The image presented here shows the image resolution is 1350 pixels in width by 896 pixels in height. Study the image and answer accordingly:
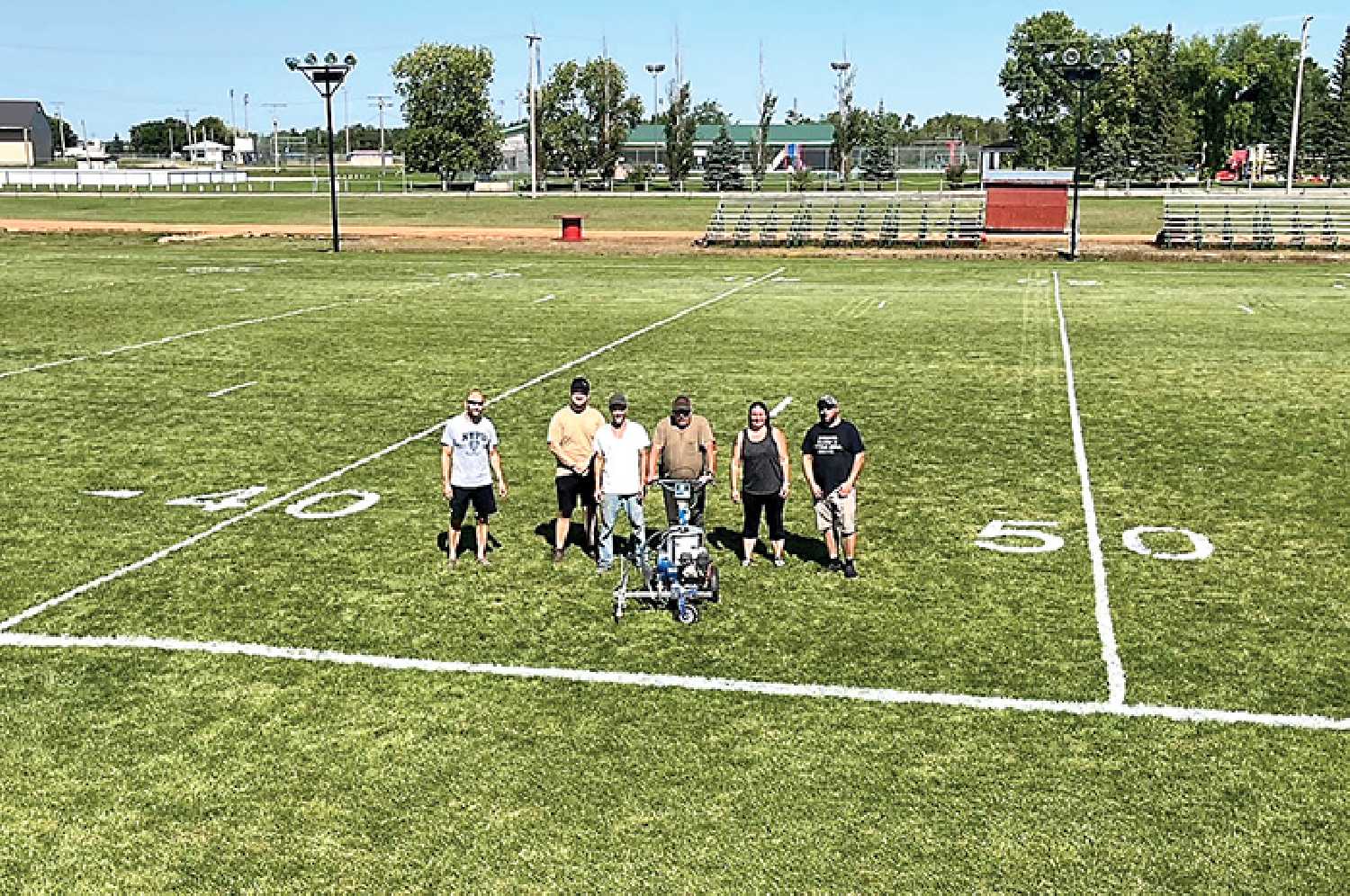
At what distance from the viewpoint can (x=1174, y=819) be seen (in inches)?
313

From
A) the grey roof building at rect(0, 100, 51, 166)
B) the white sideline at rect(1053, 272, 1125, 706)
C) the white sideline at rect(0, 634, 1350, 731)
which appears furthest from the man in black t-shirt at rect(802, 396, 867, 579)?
the grey roof building at rect(0, 100, 51, 166)

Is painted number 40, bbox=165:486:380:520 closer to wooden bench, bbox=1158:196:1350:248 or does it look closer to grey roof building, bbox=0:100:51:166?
wooden bench, bbox=1158:196:1350:248

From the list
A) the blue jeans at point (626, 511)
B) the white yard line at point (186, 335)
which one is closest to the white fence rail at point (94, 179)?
the white yard line at point (186, 335)

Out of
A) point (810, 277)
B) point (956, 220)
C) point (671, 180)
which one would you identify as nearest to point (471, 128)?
point (671, 180)

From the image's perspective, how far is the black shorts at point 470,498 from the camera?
41.0 ft

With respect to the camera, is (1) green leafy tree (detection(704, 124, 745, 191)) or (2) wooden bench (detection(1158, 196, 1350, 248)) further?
(1) green leafy tree (detection(704, 124, 745, 191))

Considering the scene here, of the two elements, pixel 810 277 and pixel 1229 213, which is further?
pixel 1229 213

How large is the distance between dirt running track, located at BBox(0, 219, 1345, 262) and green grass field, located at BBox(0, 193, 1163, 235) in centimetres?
342

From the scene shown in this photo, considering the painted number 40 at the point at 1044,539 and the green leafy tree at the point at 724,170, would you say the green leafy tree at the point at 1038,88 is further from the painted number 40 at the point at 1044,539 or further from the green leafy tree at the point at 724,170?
the painted number 40 at the point at 1044,539

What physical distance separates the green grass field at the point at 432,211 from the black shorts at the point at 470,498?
1951 inches

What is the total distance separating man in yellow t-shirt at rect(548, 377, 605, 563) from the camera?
1234cm

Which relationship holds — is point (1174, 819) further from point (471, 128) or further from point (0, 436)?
point (471, 128)

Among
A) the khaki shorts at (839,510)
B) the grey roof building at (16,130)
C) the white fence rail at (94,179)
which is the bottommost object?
the khaki shorts at (839,510)

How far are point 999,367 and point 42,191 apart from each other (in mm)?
94148
